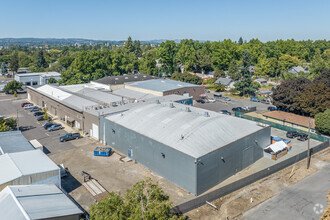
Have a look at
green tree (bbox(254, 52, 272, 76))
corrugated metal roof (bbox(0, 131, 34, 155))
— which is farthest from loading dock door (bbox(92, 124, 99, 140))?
green tree (bbox(254, 52, 272, 76))

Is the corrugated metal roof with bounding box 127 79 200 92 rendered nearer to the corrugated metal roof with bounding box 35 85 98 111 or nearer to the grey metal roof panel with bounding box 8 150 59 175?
the corrugated metal roof with bounding box 35 85 98 111

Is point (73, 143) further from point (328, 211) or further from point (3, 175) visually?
point (328, 211)

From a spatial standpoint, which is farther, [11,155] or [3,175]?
[11,155]

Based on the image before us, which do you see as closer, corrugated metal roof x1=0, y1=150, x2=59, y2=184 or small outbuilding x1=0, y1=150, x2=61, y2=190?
small outbuilding x1=0, y1=150, x2=61, y2=190

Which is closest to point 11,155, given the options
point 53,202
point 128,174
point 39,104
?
point 53,202

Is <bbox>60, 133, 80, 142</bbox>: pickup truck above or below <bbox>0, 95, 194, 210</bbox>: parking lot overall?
above

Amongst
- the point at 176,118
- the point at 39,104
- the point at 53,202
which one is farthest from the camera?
the point at 39,104
